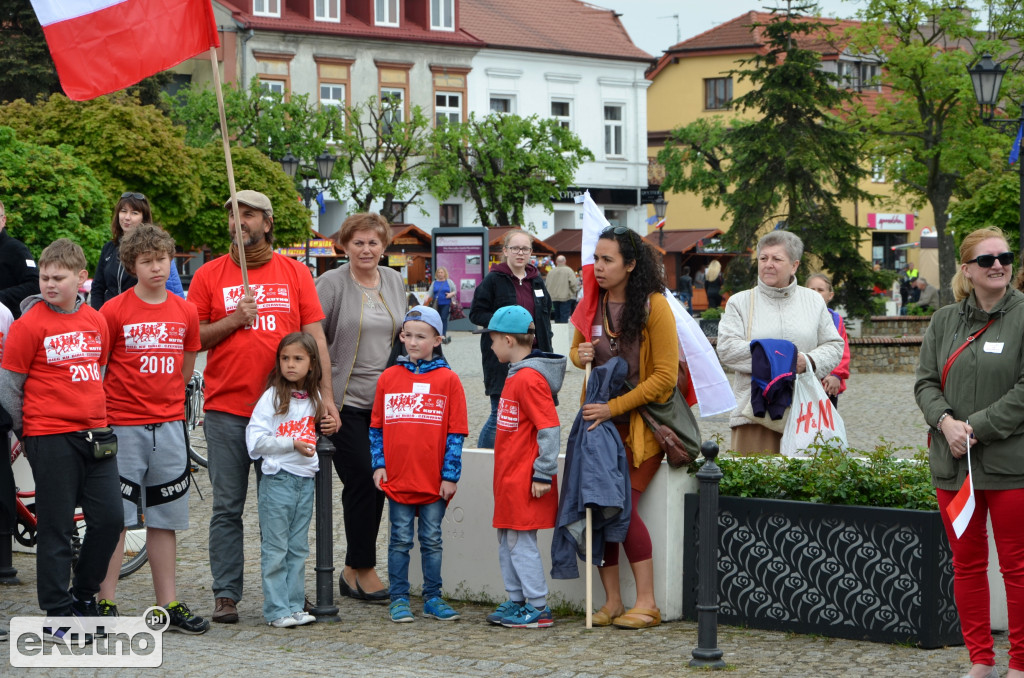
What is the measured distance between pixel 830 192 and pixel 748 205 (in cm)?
159

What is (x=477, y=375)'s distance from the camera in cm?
2336

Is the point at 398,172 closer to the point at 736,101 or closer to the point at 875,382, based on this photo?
the point at 736,101

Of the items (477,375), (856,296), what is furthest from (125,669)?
(856,296)

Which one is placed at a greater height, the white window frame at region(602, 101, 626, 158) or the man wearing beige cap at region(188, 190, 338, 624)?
the white window frame at region(602, 101, 626, 158)

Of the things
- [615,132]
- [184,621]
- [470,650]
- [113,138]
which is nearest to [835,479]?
[470,650]

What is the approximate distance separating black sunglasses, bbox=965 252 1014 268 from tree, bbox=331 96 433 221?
41017mm

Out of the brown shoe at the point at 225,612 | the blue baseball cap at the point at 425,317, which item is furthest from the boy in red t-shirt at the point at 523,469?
the brown shoe at the point at 225,612

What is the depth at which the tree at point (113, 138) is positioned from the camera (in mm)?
32812

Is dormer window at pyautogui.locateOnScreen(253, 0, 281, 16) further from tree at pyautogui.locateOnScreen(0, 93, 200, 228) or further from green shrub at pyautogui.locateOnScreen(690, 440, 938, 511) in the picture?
green shrub at pyautogui.locateOnScreen(690, 440, 938, 511)

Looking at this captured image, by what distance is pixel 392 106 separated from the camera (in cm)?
4969

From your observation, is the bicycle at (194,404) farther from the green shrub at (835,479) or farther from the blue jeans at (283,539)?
the green shrub at (835,479)

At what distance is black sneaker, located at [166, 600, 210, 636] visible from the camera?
6.65m

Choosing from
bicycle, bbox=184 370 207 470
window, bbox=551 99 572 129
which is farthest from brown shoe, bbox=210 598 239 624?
window, bbox=551 99 572 129

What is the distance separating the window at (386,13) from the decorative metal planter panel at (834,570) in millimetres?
48762
